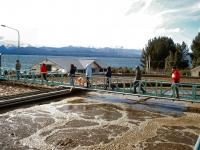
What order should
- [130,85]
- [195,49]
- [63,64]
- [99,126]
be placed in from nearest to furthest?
[99,126], [130,85], [63,64], [195,49]

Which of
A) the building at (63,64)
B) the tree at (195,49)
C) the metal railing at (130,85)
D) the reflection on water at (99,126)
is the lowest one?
the reflection on water at (99,126)

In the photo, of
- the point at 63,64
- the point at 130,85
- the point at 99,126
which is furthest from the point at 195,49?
the point at 99,126

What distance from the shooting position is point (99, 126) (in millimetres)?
15430

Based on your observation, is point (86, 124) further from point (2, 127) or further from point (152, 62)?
point (152, 62)

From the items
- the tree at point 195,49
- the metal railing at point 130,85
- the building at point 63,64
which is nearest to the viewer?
the metal railing at point 130,85

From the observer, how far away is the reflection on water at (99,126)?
41.7 ft

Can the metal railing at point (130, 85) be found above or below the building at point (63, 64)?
below

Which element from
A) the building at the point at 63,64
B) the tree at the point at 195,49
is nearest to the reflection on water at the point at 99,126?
the building at the point at 63,64

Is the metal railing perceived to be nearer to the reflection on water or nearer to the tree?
the reflection on water

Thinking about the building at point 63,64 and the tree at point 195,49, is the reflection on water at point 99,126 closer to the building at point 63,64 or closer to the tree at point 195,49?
the building at point 63,64

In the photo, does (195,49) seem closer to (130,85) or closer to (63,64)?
(63,64)

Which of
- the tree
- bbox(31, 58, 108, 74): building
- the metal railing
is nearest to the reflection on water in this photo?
the metal railing

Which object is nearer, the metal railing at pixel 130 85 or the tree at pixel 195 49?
the metal railing at pixel 130 85

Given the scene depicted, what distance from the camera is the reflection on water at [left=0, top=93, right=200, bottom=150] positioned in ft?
41.7
